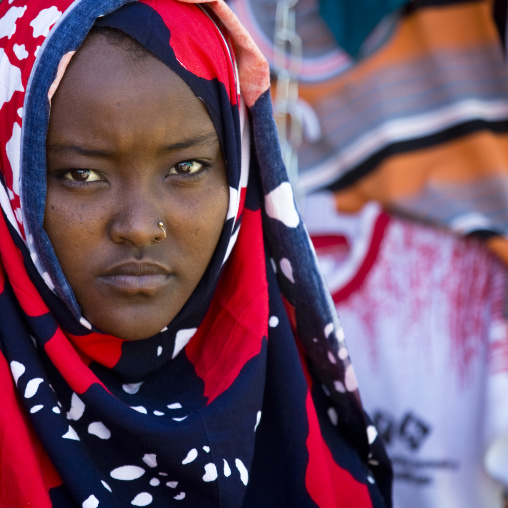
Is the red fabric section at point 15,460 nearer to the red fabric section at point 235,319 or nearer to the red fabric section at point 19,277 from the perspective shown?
the red fabric section at point 19,277

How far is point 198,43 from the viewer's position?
3.84 ft

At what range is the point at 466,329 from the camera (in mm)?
1878

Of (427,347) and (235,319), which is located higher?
(235,319)

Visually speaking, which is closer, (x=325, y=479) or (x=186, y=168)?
(x=186, y=168)

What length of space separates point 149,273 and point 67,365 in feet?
0.62

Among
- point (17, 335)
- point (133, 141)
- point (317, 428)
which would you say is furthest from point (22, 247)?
point (317, 428)

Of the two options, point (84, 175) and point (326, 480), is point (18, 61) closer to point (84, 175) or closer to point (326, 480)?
point (84, 175)

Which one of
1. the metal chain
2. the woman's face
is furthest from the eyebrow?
the metal chain

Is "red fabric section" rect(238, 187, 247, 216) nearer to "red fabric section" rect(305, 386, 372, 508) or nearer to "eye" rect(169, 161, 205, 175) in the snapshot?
"eye" rect(169, 161, 205, 175)

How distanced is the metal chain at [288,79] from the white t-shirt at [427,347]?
26cm

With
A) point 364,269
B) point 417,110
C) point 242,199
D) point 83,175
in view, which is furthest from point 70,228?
point 417,110

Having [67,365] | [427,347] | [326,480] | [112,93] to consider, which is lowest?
[326,480]

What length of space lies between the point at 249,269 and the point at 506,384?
2.62 feet

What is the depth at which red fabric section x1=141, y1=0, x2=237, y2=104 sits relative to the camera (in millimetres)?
1153
